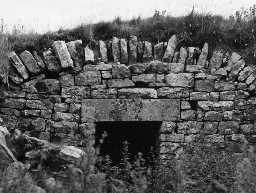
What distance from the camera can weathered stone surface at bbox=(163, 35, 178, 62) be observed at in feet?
26.1

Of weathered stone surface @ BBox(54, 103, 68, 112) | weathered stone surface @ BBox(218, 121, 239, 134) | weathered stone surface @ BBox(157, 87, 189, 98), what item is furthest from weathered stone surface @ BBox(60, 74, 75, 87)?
weathered stone surface @ BBox(218, 121, 239, 134)

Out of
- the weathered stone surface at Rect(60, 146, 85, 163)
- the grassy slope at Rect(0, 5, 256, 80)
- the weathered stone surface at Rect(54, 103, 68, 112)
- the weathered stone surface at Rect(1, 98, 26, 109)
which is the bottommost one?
the weathered stone surface at Rect(60, 146, 85, 163)

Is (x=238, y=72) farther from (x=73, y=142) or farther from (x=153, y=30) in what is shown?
(x=73, y=142)

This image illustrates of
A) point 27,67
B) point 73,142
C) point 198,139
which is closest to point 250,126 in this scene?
point 198,139

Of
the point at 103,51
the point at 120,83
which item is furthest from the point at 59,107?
the point at 103,51

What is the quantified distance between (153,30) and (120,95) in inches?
50.2

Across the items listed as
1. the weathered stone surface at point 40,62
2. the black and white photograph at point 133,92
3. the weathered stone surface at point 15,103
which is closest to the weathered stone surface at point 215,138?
the black and white photograph at point 133,92

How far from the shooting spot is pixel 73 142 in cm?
762

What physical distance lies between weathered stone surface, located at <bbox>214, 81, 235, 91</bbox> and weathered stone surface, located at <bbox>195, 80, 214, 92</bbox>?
3.0 inches

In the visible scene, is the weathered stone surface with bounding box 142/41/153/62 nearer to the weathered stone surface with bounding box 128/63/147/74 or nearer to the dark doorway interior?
the weathered stone surface with bounding box 128/63/147/74

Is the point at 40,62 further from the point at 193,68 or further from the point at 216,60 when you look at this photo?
the point at 216,60

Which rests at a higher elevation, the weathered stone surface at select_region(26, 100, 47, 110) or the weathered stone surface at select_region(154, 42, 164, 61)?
the weathered stone surface at select_region(154, 42, 164, 61)

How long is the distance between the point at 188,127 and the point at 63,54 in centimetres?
210

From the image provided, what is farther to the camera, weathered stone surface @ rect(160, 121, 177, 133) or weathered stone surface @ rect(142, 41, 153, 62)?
weathered stone surface @ rect(142, 41, 153, 62)
